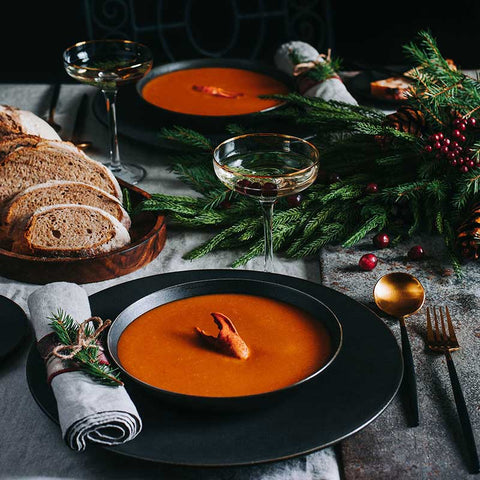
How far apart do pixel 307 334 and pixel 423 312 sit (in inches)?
13.9

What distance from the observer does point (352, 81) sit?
2.47 meters

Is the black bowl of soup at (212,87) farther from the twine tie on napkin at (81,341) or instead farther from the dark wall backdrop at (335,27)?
the dark wall backdrop at (335,27)

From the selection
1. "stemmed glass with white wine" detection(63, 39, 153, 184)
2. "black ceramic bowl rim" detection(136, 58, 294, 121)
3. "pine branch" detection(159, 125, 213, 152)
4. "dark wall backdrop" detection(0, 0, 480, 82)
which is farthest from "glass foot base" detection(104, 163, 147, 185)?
"dark wall backdrop" detection(0, 0, 480, 82)

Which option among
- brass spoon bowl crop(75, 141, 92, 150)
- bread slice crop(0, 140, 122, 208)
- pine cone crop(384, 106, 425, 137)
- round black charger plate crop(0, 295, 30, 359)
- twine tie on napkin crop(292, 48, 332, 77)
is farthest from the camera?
twine tie on napkin crop(292, 48, 332, 77)

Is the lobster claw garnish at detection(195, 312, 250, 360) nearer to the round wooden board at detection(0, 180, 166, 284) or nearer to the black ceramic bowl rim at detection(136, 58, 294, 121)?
the round wooden board at detection(0, 180, 166, 284)

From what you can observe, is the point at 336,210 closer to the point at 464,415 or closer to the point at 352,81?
the point at 464,415

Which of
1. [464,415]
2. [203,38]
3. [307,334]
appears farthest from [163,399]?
[203,38]

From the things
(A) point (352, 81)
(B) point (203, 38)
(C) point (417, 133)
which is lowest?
(B) point (203, 38)

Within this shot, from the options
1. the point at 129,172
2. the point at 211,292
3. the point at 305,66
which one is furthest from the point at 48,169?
the point at 305,66

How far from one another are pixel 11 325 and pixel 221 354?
431 mm

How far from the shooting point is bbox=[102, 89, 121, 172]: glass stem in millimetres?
1995

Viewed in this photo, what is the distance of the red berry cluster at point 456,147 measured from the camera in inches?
64.6

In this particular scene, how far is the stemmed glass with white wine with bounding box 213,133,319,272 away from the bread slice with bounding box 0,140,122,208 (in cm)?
37

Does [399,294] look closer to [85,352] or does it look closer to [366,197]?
[366,197]
